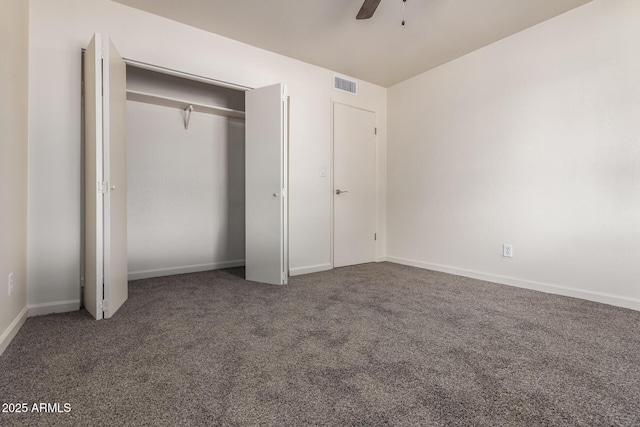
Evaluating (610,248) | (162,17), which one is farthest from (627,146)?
(162,17)

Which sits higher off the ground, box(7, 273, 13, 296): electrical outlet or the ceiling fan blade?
the ceiling fan blade

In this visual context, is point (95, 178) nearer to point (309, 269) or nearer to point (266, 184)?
point (266, 184)

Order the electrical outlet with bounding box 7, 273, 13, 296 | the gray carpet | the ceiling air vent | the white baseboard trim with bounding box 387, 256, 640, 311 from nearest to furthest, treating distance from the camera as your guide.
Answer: the gray carpet
the electrical outlet with bounding box 7, 273, 13, 296
the white baseboard trim with bounding box 387, 256, 640, 311
the ceiling air vent

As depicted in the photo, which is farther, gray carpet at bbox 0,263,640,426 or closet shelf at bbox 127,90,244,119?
closet shelf at bbox 127,90,244,119

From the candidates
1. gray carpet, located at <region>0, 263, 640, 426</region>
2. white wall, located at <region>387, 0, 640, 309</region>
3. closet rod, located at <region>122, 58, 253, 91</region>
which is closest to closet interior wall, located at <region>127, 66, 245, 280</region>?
closet rod, located at <region>122, 58, 253, 91</region>

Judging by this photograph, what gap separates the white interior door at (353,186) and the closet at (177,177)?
852 millimetres

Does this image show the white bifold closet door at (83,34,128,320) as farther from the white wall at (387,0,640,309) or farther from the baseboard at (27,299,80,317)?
the white wall at (387,0,640,309)

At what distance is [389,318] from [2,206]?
8.21 feet

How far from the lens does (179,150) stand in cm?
378

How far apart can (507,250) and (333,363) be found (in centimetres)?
254

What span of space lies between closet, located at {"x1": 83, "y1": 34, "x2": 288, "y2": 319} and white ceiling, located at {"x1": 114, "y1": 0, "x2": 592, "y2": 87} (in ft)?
1.83

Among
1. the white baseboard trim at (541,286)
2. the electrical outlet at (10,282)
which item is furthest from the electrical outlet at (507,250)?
the electrical outlet at (10,282)

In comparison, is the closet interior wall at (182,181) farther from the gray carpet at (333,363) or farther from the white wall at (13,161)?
the white wall at (13,161)

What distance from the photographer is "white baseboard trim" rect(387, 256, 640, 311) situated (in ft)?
8.24
